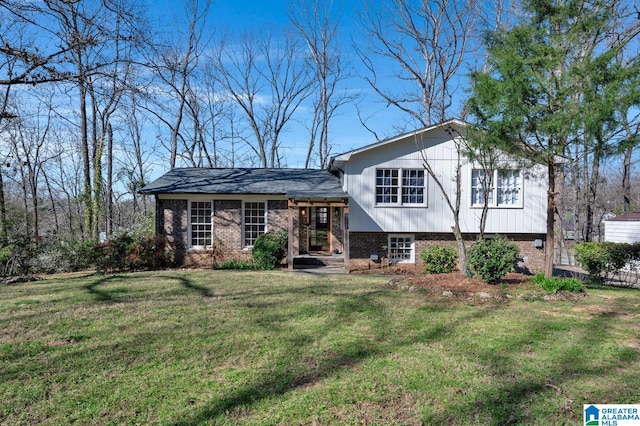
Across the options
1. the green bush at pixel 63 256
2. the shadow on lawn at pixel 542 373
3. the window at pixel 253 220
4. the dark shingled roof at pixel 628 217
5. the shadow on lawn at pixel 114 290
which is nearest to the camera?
the shadow on lawn at pixel 542 373

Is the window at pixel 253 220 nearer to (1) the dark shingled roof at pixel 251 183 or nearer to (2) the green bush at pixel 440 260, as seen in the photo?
(1) the dark shingled roof at pixel 251 183

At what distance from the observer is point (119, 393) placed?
12.3 ft

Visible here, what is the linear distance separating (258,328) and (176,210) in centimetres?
935

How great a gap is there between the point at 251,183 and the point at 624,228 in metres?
18.1

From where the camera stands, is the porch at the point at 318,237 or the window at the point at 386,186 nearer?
the window at the point at 386,186

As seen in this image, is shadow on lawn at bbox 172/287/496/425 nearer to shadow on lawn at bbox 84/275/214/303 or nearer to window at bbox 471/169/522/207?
shadow on lawn at bbox 84/275/214/303

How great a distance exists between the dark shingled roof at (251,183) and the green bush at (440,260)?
3331 mm

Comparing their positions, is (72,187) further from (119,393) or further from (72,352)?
(119,393)

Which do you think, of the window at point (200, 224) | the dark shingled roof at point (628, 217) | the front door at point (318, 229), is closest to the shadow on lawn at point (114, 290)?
the window at point (200, 224)

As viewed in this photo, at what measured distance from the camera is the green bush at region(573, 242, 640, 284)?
39.3 feet

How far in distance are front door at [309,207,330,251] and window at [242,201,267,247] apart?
1.93 metres

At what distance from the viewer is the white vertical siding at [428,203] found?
43.7 ft

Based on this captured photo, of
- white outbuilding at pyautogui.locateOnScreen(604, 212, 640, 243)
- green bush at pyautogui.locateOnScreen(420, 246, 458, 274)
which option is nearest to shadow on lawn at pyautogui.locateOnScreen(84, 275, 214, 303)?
green bush at pyautogui.locateOnScreen(420, 246, 458, 274)

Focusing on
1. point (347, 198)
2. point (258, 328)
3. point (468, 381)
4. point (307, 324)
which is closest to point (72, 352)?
point (258, 328)
